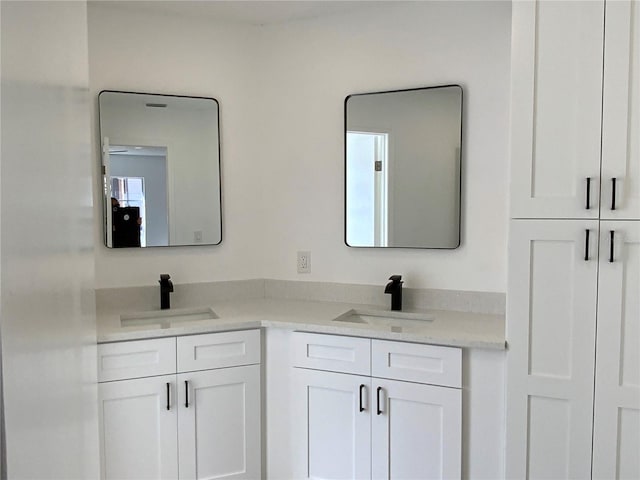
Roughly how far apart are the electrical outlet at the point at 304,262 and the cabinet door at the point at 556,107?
1.21m

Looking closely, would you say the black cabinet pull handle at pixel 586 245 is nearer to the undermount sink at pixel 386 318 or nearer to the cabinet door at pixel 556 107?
the cabinet door at pixel 556 107

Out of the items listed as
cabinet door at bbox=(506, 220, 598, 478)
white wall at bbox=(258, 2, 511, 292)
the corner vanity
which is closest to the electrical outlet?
white wall at bbox=(258, 2, 511, 292)

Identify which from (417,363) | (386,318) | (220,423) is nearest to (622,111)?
(417,363)

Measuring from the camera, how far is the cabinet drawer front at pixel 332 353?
2.11m

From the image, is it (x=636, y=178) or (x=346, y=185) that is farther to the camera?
(x=346, y=185)

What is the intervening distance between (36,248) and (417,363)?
1.83 metres

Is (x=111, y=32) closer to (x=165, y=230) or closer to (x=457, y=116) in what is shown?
(x=165, y=230)

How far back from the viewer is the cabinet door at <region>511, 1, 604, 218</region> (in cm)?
174

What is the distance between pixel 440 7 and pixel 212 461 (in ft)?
7.72

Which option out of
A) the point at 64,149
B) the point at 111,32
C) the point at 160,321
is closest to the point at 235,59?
the point at 111,32

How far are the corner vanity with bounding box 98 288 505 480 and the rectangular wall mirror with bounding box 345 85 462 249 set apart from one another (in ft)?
1.41

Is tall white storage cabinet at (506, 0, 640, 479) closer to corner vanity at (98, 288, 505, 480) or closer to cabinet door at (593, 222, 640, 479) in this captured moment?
cabinet door at (593, 222, 640, 479)

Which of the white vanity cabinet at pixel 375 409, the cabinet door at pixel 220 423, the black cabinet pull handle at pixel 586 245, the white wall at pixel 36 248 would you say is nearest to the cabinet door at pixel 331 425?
the white vanity cabinet at pixel 375 409

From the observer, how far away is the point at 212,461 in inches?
88.9
